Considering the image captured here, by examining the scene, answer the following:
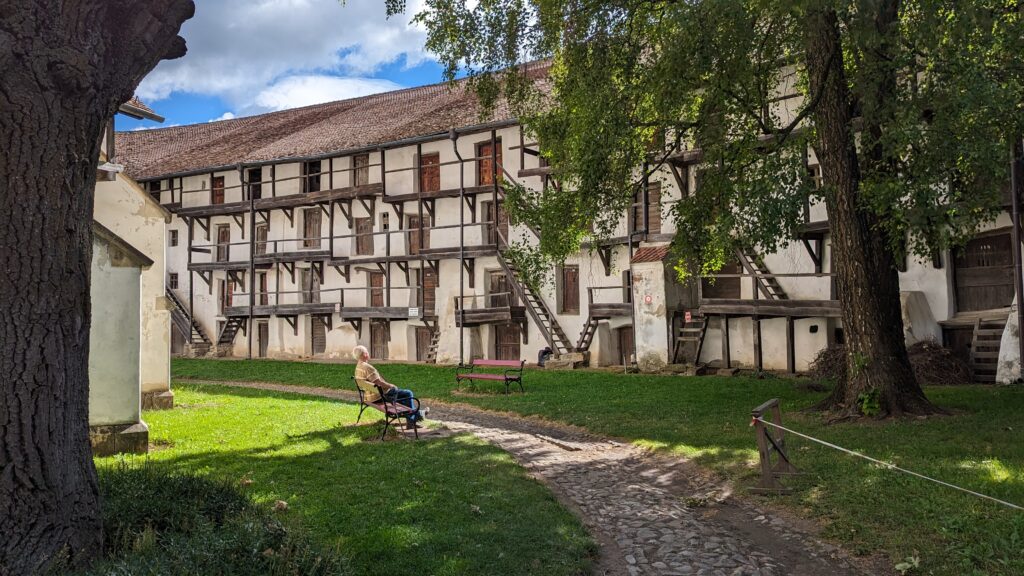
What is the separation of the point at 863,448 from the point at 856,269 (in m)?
3.26

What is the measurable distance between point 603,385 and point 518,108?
22.7 feet

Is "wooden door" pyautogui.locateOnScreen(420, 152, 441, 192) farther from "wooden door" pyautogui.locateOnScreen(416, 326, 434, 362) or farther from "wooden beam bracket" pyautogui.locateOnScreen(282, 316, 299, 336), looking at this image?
"wooden beam bracket" pyautogui.locateOnScreen(282, 316, 299, 336)

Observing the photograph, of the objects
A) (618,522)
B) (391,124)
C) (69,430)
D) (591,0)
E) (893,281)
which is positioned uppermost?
(391,124)

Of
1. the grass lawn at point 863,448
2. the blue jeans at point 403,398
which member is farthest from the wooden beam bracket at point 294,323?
the blue jeans at point 403,398

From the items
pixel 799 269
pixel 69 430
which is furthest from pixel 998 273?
pixel 69 430

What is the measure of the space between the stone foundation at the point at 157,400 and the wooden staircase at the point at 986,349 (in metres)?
16.6

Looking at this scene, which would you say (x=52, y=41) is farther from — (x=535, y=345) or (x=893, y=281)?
(x=535, y=345)

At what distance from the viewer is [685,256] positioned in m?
14.1

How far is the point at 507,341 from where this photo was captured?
1130 inches

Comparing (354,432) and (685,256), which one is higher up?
(685,256)

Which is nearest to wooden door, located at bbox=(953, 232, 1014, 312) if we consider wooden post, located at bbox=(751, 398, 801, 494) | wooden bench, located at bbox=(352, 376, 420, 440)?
wooden post, located at bbox=(751, 398, 801, 494)

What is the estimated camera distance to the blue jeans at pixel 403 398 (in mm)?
11547

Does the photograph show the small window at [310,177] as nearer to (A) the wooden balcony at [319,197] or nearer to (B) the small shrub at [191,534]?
A: (A) the wooden balcony at [319,197]

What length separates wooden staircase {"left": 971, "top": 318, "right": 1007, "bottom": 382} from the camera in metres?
16.8
